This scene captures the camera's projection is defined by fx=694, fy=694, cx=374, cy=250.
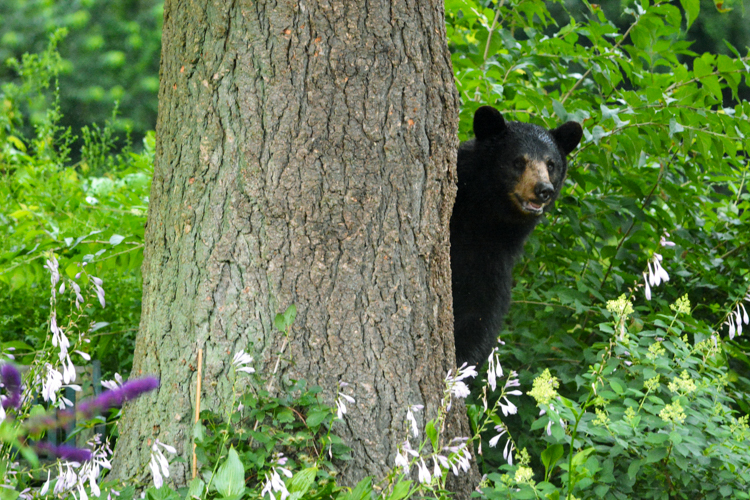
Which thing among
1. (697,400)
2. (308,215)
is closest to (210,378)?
(308,215)

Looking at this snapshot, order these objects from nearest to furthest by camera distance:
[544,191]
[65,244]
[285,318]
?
[285,318] < [65,244] < [544,191]

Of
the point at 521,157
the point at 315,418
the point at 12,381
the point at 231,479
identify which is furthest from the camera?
the point at 521,157

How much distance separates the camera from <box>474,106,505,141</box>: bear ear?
10.8 ft

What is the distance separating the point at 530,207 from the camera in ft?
11.0

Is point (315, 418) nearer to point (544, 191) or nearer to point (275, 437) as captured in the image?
point (275, 437)

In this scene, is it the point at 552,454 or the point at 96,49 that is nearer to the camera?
the point at 552,454

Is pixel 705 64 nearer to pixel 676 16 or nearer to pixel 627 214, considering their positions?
pixel 676 16

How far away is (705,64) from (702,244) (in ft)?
4.20

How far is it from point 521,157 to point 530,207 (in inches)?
10.1

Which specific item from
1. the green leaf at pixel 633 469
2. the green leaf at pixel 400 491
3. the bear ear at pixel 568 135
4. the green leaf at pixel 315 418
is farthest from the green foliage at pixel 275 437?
the bear ear at pixel 568 135

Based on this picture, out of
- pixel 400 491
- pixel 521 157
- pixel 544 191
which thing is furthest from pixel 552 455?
pixel 521 157

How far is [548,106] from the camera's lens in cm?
334

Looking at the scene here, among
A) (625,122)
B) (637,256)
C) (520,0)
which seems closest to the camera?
(625,122)

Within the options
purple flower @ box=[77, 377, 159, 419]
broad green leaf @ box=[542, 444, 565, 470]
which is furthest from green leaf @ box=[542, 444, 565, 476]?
purple flower @ box=[77, 377, 159, 419]
